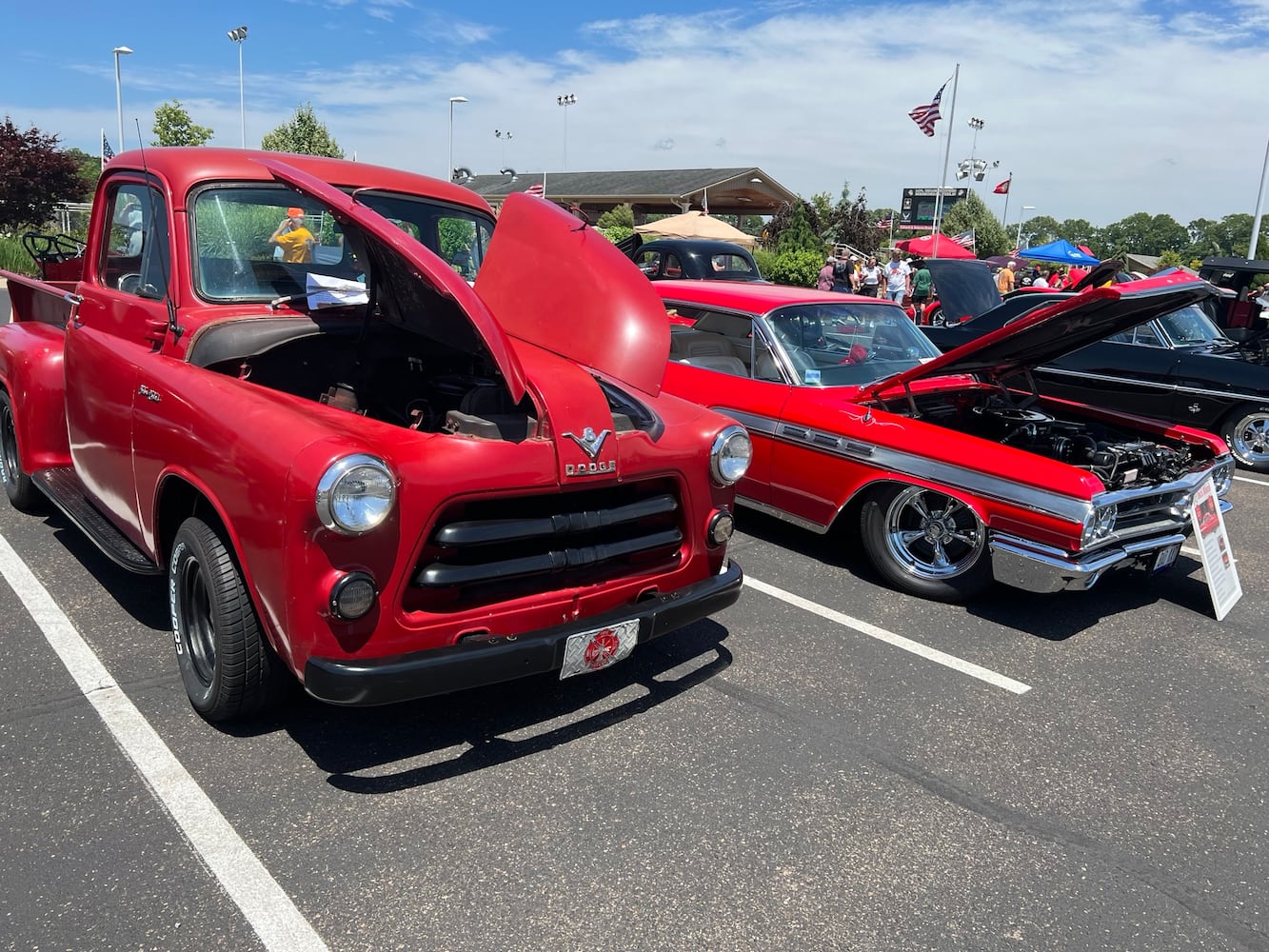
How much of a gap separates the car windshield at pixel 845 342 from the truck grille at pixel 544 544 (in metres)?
2.43

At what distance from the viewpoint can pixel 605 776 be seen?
3.07 metres

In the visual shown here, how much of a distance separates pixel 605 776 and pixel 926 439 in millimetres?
2559

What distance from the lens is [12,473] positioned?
5398 mm

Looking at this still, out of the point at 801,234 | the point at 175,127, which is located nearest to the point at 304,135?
the point at 175,127

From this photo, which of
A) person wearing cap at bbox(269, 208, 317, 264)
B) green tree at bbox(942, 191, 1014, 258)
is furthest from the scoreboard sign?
person wearing cap at bbox(269, 208, 317, 264)

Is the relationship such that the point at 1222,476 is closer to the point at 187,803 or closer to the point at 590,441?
the point at 590,441

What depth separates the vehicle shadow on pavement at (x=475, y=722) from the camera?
308cm

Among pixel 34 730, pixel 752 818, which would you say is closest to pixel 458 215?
pixel 34 730

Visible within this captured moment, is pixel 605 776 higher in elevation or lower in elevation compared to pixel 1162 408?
lower

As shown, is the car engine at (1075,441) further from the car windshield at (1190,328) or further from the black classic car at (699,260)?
the black classic car at (699,260)

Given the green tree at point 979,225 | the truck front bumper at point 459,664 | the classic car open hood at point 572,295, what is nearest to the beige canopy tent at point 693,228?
the classic car open hood at point 572,295

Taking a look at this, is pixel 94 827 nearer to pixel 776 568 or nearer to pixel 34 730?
pixel 34 730

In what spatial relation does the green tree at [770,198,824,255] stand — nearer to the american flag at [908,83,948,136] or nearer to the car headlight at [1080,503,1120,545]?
the american flag at [908,83,948,136]

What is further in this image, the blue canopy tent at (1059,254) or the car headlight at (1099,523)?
the blue canopy tent at (1059,254)
